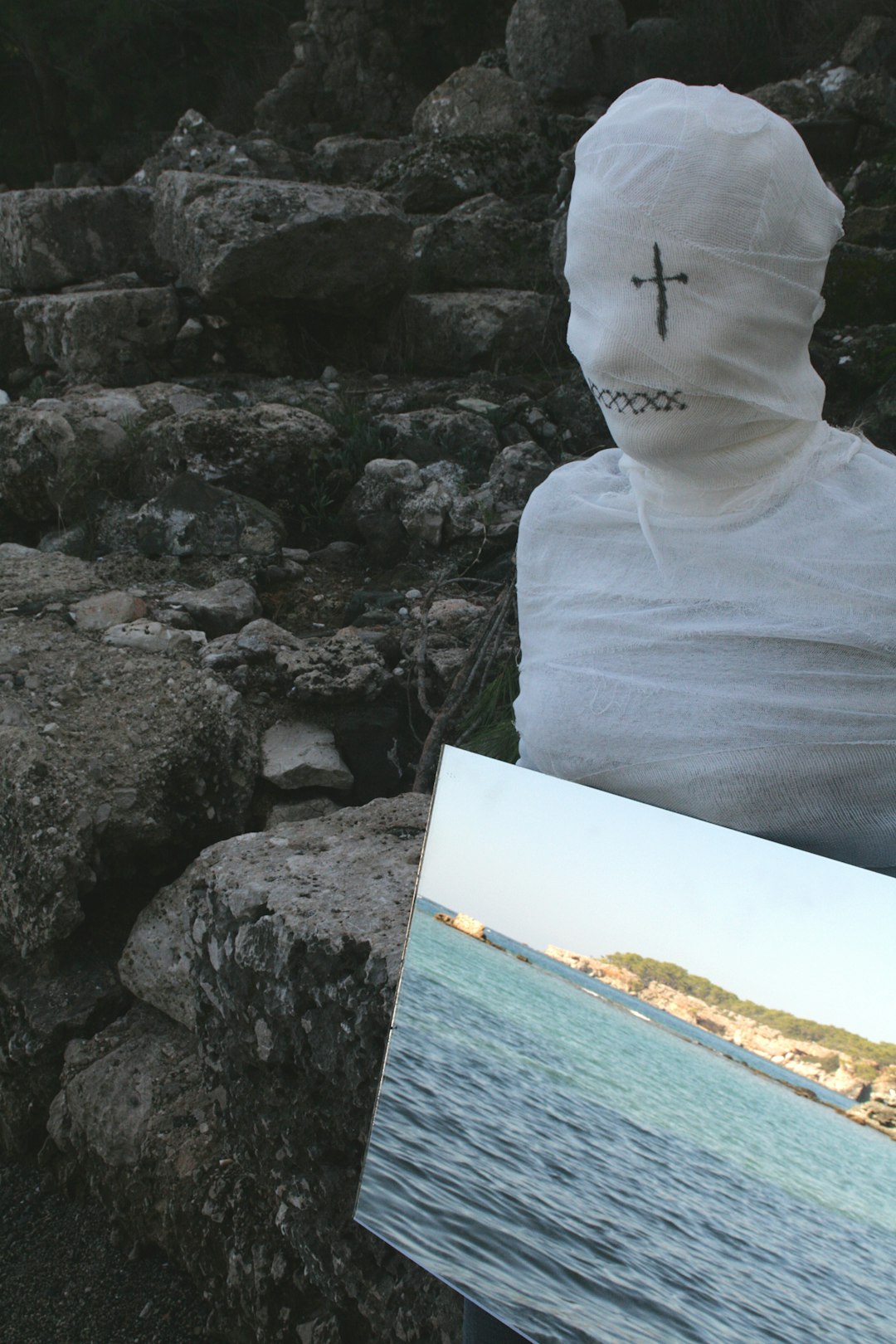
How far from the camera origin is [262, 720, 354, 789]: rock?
2.39m

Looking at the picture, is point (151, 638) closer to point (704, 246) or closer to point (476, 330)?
point (704, 246)

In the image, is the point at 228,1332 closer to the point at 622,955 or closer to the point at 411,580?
the point at 622,955

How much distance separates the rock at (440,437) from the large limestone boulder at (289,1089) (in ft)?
5.90

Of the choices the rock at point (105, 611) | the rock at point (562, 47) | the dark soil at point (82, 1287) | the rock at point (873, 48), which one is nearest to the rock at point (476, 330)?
the rock at point (105, 611)

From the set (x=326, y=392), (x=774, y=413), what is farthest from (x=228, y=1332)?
(x=326, y=392)

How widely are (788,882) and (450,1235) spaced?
19.6 inches

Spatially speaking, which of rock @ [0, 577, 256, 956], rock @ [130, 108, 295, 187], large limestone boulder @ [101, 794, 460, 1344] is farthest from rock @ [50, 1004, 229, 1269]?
rock @ [130, 108, 295, 187]

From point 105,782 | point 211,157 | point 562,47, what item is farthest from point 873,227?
point 562,47

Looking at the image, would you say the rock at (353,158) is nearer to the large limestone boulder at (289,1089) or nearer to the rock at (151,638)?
the rock at (151,638)

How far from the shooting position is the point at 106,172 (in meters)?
10.2

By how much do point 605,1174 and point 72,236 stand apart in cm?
546

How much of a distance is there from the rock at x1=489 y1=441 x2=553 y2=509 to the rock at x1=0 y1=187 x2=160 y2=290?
8.95 feet

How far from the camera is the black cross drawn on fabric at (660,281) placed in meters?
1.09

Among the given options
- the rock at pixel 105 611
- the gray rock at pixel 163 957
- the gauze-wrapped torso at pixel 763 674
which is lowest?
the gray rock at pixel 163 957
